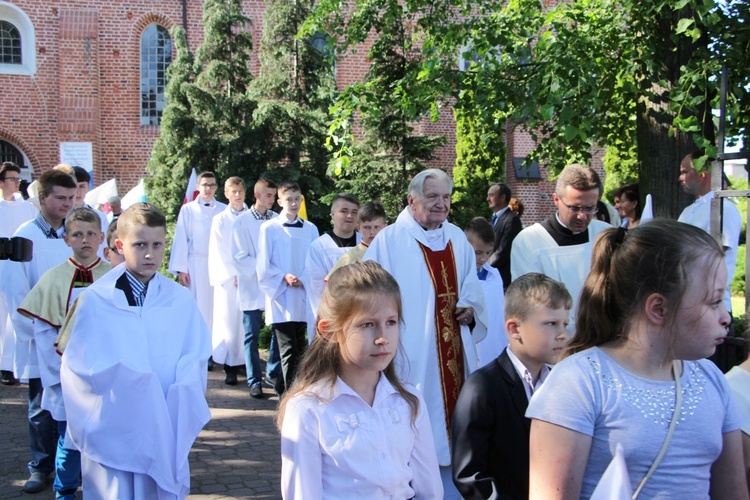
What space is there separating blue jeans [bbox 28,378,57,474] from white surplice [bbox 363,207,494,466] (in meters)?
2.41

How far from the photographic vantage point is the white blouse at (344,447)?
2455 millimetres

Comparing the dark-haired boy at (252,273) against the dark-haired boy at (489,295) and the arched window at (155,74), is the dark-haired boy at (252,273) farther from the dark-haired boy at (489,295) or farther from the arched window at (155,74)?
the arched window at (155,74)

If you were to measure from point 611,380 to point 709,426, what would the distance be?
0.30m

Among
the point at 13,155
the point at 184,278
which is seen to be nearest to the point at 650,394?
the point at 184,278

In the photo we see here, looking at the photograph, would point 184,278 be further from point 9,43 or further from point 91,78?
point 9,43

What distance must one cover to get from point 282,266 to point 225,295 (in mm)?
1546

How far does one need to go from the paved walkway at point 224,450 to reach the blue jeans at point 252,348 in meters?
0.22

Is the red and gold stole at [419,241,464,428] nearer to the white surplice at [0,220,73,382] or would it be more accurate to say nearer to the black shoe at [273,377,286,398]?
the white surplice at [0,220,73,382]

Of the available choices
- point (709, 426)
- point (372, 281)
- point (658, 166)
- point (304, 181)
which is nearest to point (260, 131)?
point (304, 181)

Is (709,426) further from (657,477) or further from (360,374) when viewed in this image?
A: (360,374)

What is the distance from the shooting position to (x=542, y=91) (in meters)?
7.61

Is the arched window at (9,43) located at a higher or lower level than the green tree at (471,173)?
higher

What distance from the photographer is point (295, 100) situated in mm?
16141

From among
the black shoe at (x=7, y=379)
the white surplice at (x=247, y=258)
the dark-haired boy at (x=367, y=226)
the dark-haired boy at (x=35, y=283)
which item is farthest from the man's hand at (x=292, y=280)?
the black shoe at (x=7, y=379)
